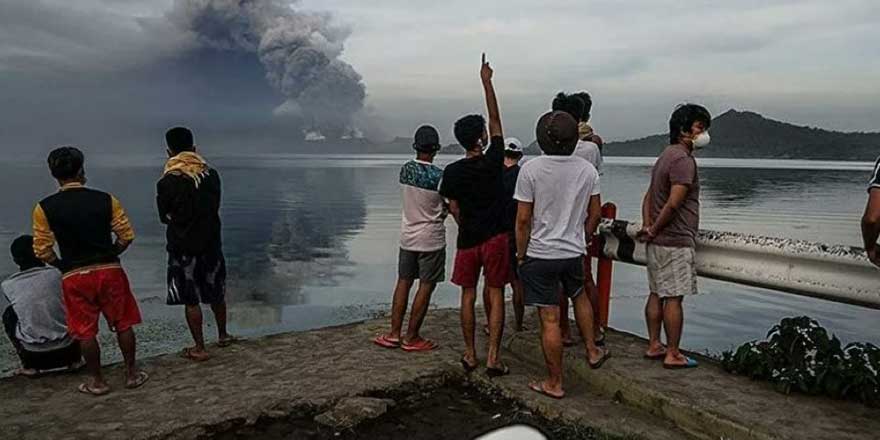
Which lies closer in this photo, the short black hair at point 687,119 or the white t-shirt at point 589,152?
the short black hair at point 687,119

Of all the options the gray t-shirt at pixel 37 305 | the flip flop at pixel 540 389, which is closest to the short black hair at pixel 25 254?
the gray t-shirt at pixel 37 305

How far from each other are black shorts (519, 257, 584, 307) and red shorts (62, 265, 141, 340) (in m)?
2.85

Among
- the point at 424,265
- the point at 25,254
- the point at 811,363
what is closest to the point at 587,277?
the point at 424,265

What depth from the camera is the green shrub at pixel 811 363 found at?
421cm

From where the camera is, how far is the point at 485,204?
5098 mm

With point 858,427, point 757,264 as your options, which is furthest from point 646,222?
point 858,427

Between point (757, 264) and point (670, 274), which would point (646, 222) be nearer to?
point (670, 274)

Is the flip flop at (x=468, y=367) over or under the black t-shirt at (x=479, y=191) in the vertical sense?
under

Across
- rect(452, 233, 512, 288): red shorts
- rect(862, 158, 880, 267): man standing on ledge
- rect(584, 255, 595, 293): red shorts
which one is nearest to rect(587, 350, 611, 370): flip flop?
rect(584, 255, 595, 293): red shorts

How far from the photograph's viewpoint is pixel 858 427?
3885mm

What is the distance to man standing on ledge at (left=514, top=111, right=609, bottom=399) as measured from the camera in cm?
455

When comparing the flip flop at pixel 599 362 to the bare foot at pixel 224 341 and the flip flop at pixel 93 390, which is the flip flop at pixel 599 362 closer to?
the bare foot at pixel 224 341

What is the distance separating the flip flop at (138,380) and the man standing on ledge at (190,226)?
0.53m

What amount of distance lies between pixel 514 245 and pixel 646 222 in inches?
38.9
